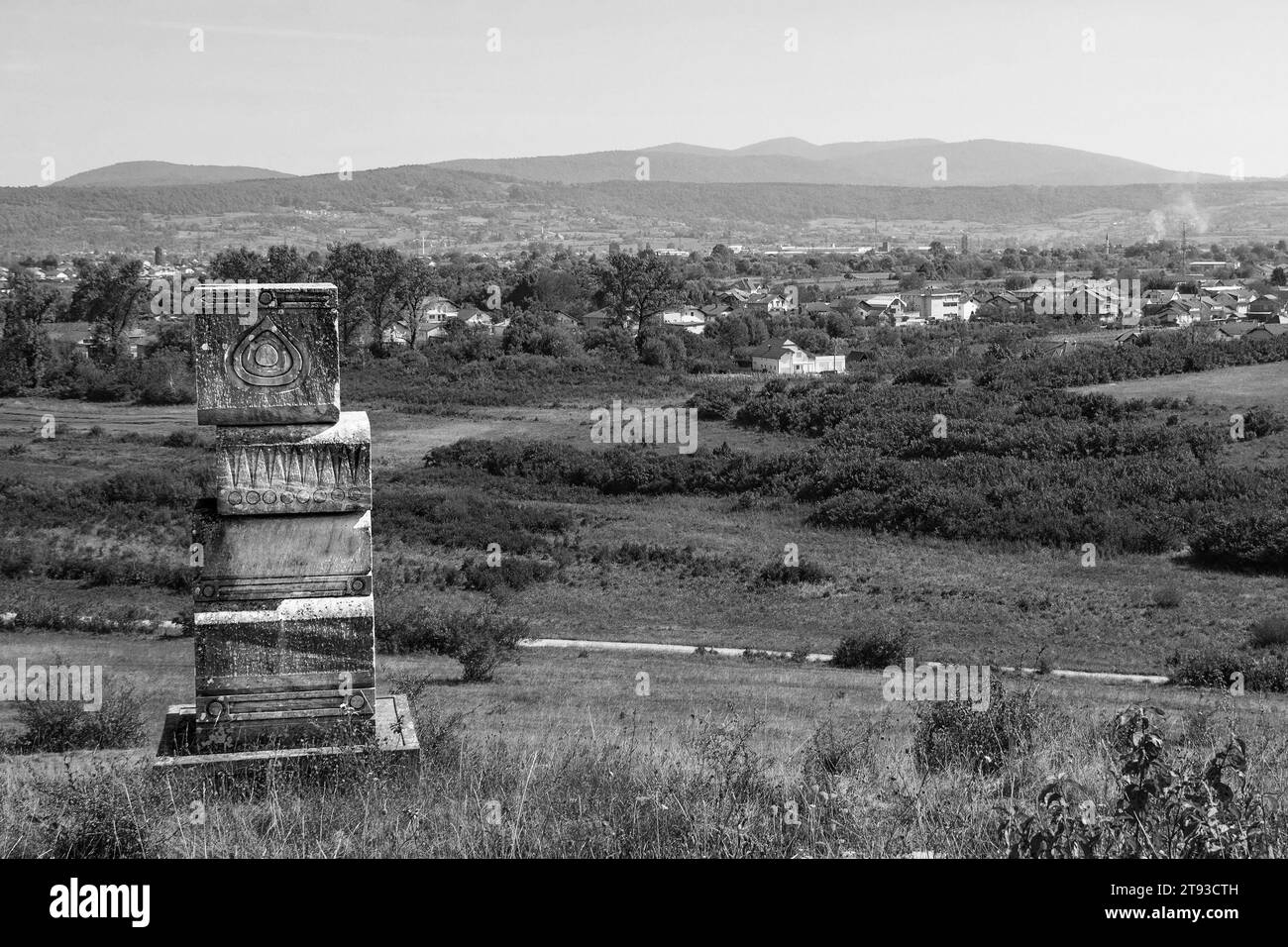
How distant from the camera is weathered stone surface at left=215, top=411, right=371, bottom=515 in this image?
6.11m

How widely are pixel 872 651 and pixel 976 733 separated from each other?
441 inches

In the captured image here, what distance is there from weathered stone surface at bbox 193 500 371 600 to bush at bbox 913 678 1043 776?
3113mm

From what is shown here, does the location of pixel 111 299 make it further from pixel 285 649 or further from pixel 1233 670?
pixel 285 649

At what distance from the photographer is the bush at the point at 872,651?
1885cm

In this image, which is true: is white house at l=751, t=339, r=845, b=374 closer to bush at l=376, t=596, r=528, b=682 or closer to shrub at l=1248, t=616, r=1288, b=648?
shrub at l=1248, t=616, r=1288, b=648

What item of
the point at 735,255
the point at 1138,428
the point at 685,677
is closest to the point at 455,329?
the point at 1138,428

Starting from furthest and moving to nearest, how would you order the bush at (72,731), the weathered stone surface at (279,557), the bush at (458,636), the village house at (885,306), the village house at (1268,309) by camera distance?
1. the village house at (885,306)
2. the village house at (1268,309)
3. the bush at (458,636)
4. the bush at (72,731)
5. the weathered stone surface at (279,557)

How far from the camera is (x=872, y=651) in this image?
62.2ft

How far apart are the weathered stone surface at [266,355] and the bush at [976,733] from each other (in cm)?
364

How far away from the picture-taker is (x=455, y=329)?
75500mm

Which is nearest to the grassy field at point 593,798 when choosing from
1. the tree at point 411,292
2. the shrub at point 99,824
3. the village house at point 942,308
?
the shrub at point 99,824

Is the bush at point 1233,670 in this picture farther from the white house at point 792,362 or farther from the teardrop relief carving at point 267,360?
the white house at point 792,362

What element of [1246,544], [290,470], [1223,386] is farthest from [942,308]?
[290,470]
